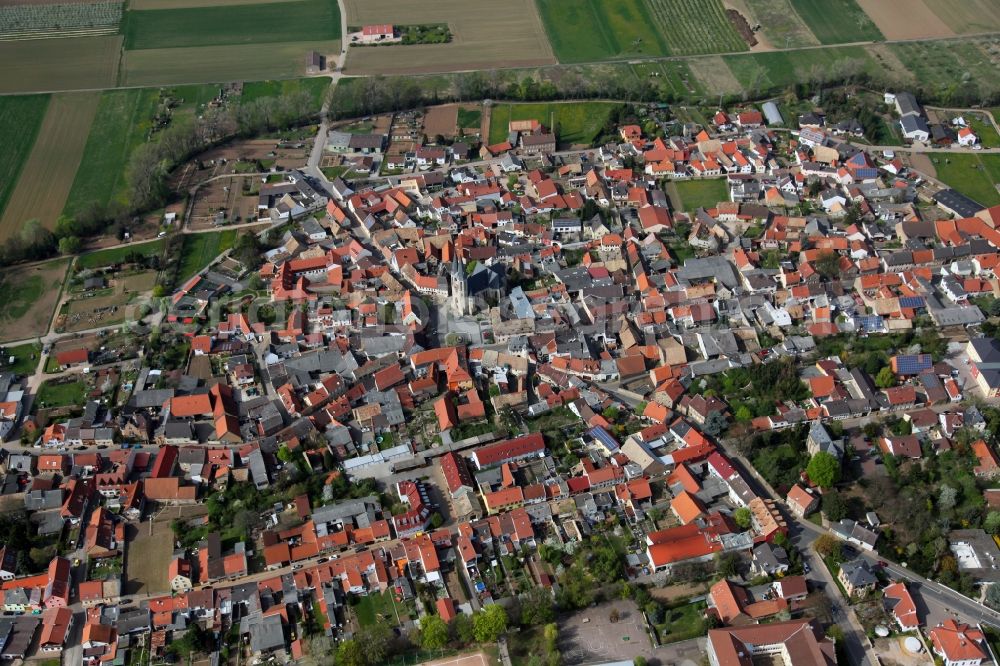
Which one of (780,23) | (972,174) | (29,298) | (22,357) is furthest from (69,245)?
(780,23)

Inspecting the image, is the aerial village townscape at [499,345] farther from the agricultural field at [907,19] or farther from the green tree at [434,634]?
the agricultural field at [907,19]

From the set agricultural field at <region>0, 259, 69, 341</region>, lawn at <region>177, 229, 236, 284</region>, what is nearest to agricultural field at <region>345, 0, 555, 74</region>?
lawn at <region>177, 229, 236, 284</region>

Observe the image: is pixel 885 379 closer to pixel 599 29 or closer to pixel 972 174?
pixel 972 174

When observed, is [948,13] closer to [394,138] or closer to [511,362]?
[394,138]

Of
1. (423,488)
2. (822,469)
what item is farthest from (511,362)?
(822,469)

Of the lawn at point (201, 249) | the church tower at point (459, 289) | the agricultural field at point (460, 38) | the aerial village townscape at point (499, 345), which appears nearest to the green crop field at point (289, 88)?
the aerial village townscape at point (499, 345)

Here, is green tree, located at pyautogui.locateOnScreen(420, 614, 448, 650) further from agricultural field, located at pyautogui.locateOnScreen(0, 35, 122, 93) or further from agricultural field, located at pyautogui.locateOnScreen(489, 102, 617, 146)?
agricultural field, located at pyautogui.locateOnScreen(0, 35, 122, 93)
